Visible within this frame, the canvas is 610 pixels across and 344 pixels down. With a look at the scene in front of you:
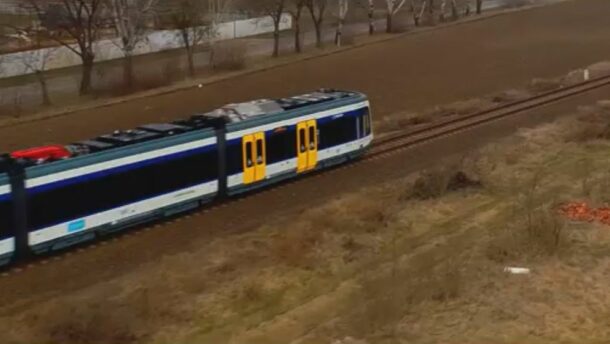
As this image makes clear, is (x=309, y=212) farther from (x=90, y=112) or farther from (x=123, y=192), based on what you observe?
(x=90, y=112)

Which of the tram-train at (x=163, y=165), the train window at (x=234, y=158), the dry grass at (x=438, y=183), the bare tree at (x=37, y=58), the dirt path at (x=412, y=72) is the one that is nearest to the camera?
the tram-train at (x=163, y=165)


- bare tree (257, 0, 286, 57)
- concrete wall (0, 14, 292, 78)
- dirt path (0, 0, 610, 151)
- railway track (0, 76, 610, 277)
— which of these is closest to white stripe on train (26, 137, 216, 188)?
railway track (0, 76, 610, 277)

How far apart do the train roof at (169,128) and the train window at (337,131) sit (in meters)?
0.60

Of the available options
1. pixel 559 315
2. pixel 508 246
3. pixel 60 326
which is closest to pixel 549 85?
pixel 508 246

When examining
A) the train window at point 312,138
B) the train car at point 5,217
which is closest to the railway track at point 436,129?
the train car at point 5,217

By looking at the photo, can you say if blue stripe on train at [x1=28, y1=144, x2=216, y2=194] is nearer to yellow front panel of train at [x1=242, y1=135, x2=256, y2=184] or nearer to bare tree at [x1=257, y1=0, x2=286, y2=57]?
yellow front panel of train at [x1=242, y1=135, x2=256, y2=184]

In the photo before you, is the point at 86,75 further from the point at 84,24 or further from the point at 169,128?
the point at 169,128

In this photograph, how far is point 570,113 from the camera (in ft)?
117

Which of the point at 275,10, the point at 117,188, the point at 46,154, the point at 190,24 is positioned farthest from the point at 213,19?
the point at 46,154

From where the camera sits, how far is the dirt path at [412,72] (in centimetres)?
3866

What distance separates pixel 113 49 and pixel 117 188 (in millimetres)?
39846

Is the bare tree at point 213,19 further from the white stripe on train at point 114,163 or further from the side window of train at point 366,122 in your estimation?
the white stripe on train at point 114,163

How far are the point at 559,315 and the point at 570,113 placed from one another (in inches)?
856

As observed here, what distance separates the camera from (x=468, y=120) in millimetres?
34469
